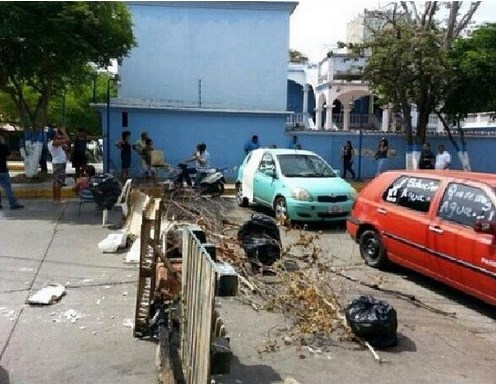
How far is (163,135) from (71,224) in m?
9.04

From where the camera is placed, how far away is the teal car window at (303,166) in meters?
11.2

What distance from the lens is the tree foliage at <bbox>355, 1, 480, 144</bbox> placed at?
56.0ft

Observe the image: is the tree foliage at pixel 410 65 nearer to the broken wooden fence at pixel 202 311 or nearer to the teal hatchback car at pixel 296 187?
the teal hatchback car at pixel 296 187

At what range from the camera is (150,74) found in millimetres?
20578

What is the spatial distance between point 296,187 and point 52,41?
670 cm

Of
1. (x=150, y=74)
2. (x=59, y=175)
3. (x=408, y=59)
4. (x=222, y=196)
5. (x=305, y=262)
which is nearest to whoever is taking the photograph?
(x=305, y=262)

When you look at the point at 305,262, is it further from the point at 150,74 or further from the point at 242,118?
the point at 150,74

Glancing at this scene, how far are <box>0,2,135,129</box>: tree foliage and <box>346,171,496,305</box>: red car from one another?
28.1 ft

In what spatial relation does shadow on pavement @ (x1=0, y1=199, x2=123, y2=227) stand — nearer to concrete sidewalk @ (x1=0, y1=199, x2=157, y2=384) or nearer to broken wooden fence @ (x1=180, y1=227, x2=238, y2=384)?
concrete sidewalk @ (x1=0, y1=199, x2=157, y2=384)

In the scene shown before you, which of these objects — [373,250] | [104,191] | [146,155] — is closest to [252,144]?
[146,155]

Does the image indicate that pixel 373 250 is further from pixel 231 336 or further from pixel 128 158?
pixel 128 158

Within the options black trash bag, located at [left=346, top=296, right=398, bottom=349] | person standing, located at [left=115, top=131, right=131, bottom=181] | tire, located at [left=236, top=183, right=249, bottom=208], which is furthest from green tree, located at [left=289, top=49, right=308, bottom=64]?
black trash bag, located at [left=346, top=296, right=398, bottom=349]

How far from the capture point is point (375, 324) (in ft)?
15.4

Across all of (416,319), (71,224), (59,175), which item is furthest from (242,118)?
(416,319)
